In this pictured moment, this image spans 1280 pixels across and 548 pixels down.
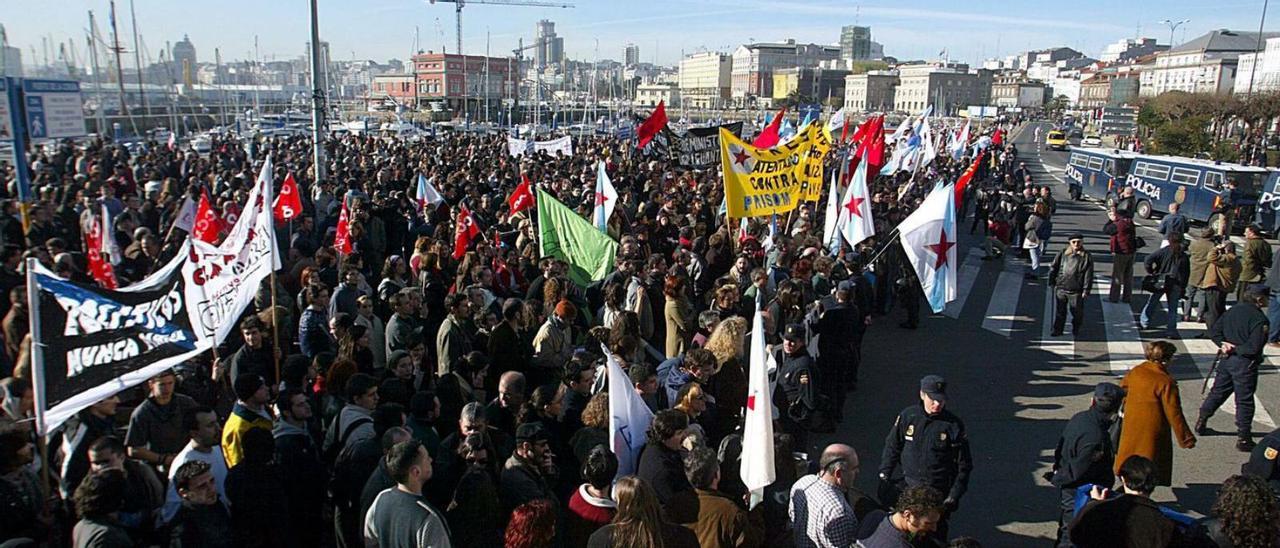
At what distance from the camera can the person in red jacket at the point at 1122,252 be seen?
1304cm

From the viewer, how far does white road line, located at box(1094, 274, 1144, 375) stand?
1077 centimetres

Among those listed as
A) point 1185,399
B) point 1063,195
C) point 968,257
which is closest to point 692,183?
point 968,257

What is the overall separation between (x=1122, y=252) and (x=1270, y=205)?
38.1 ft

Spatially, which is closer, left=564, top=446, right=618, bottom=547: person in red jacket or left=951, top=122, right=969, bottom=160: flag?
left=564, top=446, right=618, bottom=547: person in red jacket

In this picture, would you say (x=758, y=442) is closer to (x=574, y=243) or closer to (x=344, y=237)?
(x=574, y=243)

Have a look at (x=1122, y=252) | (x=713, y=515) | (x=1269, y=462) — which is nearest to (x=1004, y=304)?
(x=1122, y=252)

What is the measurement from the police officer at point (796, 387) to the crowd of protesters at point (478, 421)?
23 mm

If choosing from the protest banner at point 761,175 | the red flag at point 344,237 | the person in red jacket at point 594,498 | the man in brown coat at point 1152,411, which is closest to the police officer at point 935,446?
the man in brown coat at point 1152,411

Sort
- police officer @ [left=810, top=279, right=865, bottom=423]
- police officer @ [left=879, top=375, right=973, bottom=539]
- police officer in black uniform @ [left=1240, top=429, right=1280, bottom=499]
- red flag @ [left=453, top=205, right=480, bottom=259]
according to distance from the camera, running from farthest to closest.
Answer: red flag @ [left=453, top=205, right=480, bottom=259]
police officer @ [left=810, top=279, right=865, bottom=423]
police officer @ [left=879, top=375, right=973, bottom=539]
police officer in black uniform @ [left=1240, top=429, right=1280, bottom=499]

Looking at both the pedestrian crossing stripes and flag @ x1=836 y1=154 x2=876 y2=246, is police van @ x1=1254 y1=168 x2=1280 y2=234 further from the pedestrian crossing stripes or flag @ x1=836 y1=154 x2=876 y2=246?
flag @ x1=836 y1=154 x2=876 y2=246

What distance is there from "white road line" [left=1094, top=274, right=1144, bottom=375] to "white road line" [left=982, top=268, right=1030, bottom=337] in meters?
1.25

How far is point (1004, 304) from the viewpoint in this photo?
13867 millimetres

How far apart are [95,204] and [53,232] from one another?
2.15 ft

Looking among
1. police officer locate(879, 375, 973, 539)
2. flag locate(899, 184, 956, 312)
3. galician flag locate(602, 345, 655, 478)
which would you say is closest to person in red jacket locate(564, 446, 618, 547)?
galician flag locate(602, 345, 655, 478)
